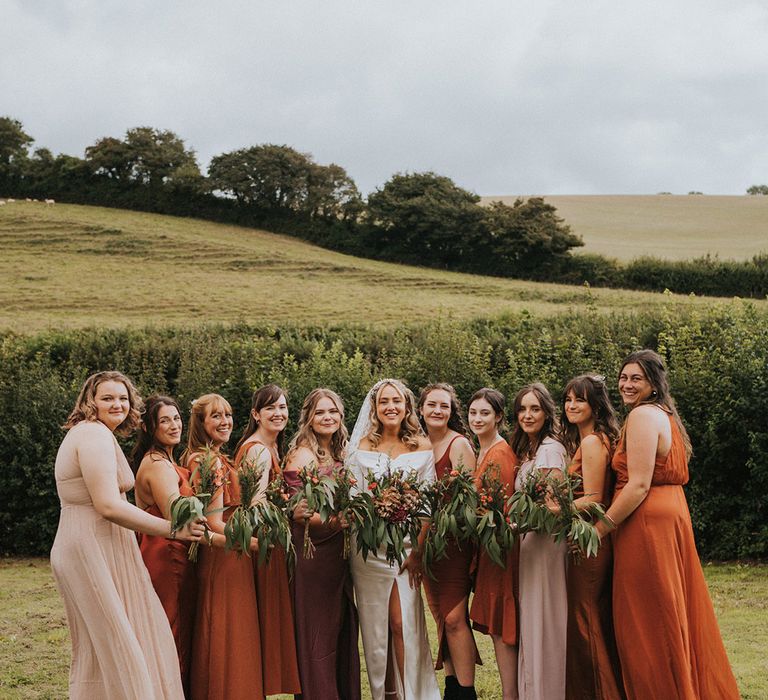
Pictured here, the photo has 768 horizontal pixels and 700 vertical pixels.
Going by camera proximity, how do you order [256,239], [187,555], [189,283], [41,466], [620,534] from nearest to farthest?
[620,534], [187,555], [41,466], [189,283], [256,239]

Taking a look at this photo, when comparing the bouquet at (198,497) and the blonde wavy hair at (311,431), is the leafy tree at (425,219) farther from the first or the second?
the bouquet at (198,497)

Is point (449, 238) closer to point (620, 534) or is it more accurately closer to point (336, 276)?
point (336, 276)

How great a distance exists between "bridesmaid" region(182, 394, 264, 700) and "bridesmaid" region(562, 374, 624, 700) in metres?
2.20

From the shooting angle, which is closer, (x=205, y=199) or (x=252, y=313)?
(x=252, y=313)

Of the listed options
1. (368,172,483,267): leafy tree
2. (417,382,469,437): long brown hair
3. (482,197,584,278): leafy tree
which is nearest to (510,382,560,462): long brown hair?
(417,382,469,437): long brown hair

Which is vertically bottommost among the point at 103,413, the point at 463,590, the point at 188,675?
the point at 188,675

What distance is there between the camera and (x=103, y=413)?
565cm

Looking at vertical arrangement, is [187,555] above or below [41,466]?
above

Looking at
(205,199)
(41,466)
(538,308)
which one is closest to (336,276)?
(538,308)

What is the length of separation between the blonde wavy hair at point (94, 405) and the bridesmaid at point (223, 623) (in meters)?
0.55

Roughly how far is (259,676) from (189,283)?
37075 millimetres

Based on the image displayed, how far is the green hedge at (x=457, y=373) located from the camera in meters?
14.2

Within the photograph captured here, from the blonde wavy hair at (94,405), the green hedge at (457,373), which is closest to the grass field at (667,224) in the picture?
the green hedge at (457,373)

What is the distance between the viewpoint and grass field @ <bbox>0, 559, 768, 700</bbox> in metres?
8.14
